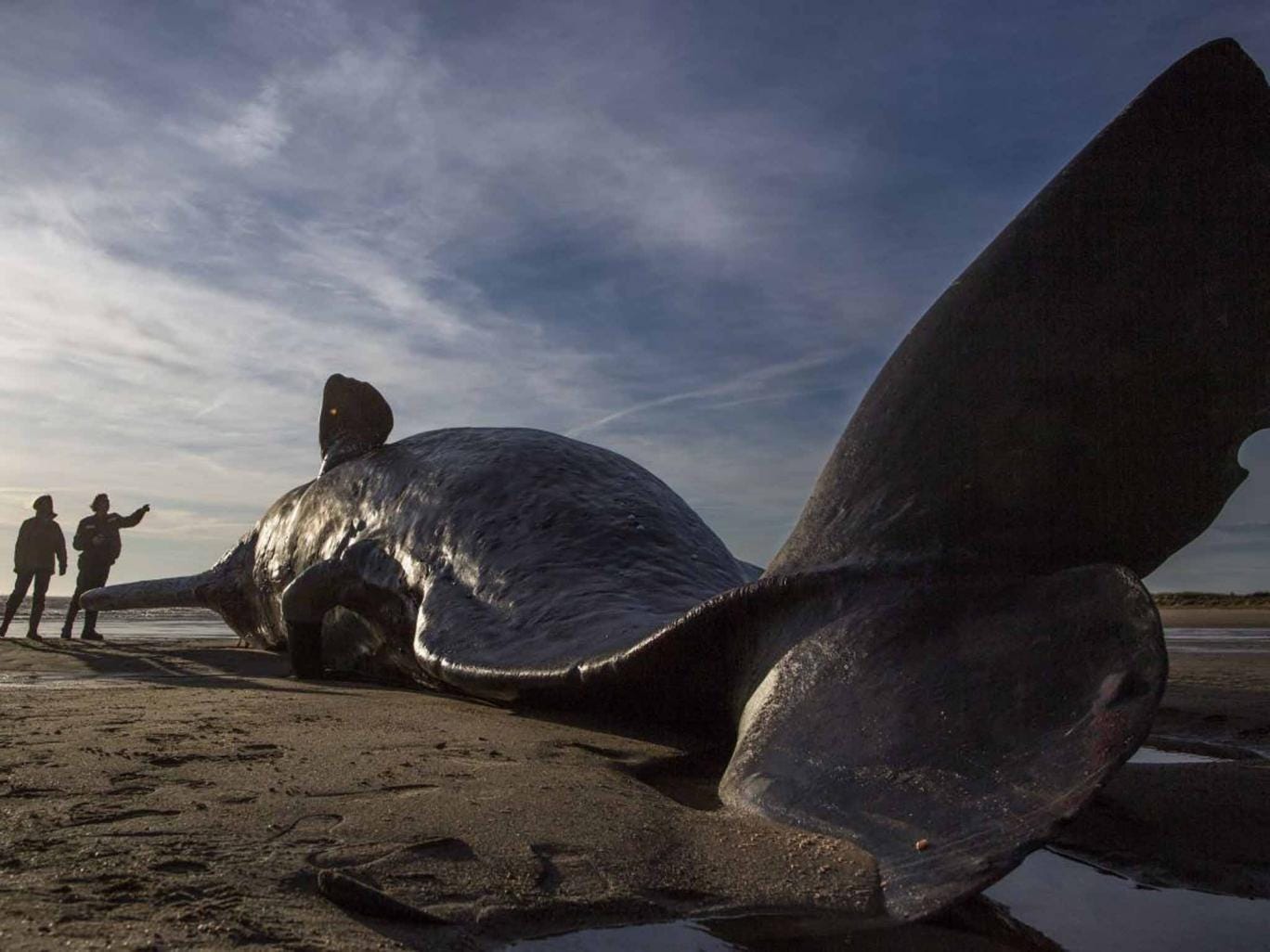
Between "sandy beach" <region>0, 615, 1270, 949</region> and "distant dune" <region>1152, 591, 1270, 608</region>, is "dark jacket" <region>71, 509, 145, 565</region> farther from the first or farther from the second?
"distant dune" <region>1152, 591, 1270, 608</region>

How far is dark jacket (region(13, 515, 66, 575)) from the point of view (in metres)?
11.8

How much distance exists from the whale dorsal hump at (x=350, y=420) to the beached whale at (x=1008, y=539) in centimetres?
345

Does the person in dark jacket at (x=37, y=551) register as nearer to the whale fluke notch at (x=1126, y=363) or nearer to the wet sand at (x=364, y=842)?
the wet sand at (x=364, y=842)

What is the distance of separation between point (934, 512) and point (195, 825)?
5.06ft

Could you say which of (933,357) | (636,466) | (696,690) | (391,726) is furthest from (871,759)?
(636,466)

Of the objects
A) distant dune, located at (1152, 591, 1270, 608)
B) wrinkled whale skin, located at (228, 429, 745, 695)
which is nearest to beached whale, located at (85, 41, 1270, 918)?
wrinkled whale skin, located at (228, 429, 745, 695)

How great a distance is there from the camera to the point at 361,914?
1326 mm

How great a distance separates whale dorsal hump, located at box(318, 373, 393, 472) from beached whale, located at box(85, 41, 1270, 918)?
136 inches

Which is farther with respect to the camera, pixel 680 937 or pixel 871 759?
pixel 871 759

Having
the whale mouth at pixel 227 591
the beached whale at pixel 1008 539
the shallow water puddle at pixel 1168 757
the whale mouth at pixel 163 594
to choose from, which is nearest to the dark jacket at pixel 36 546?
the whale mouth at pixel 163 594

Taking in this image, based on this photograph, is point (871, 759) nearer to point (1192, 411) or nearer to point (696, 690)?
point (696, 690)

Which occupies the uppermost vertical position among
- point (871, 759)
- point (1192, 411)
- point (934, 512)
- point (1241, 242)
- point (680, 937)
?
point (1241, 242)

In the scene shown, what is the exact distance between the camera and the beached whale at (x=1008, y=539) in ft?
5.41

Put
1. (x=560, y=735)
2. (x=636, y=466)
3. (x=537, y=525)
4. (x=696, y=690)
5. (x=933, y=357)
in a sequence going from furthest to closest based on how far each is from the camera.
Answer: (x=636, y=466), (x=537, y=525), (x=560, y=735), (x=696, y=690), (x=933, y=357)
